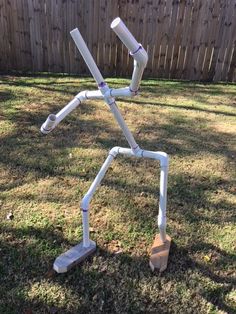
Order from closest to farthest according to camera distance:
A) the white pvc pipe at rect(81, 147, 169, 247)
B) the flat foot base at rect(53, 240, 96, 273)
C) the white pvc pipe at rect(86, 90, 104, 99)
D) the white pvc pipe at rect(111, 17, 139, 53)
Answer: the white pvc pipe at rect(111, 17, 139, 53)
the white pvc pipe at rect(86, 90, 104, 99)
the white pvc pipe at rect(81, 147, 169, 247)
the flat foot base at rect(53, 240, 96, 273)

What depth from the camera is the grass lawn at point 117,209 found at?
2658 millimetres

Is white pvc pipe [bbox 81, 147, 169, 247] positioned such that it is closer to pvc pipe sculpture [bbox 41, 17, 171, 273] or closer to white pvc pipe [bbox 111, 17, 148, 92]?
pvc pipe sculpture [bbox 41, 17, 171, 273]

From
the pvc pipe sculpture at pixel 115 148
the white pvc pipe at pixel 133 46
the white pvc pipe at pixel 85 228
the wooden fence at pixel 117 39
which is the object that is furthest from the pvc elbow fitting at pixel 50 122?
the wooden fence at pixel 117 39

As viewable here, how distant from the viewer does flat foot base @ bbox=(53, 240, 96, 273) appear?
2.76 m

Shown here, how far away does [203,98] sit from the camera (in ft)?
20.2

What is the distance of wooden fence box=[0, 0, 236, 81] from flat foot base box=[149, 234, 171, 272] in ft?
16.2

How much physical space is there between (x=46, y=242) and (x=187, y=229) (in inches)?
46.9

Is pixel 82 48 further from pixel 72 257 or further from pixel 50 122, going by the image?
pixel 72 257

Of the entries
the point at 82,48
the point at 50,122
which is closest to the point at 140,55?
the point at 82,48

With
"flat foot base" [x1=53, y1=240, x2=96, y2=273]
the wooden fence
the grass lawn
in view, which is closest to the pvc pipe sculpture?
"flat foot base" [x1=53, y1=240, x2=96, y2=273]

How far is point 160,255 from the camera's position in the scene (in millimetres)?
2840

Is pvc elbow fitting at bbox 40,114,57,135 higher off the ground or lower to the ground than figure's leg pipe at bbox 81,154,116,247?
higher

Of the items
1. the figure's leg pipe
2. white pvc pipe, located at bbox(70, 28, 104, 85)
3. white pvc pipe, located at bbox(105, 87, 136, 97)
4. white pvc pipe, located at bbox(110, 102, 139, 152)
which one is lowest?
the figure's leg pipe

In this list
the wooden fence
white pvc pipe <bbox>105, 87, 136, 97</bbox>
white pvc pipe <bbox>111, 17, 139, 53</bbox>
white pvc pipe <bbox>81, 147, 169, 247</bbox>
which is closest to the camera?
Result: white pvc pipe <bbox>111, 17, 139, 53</bbox>
